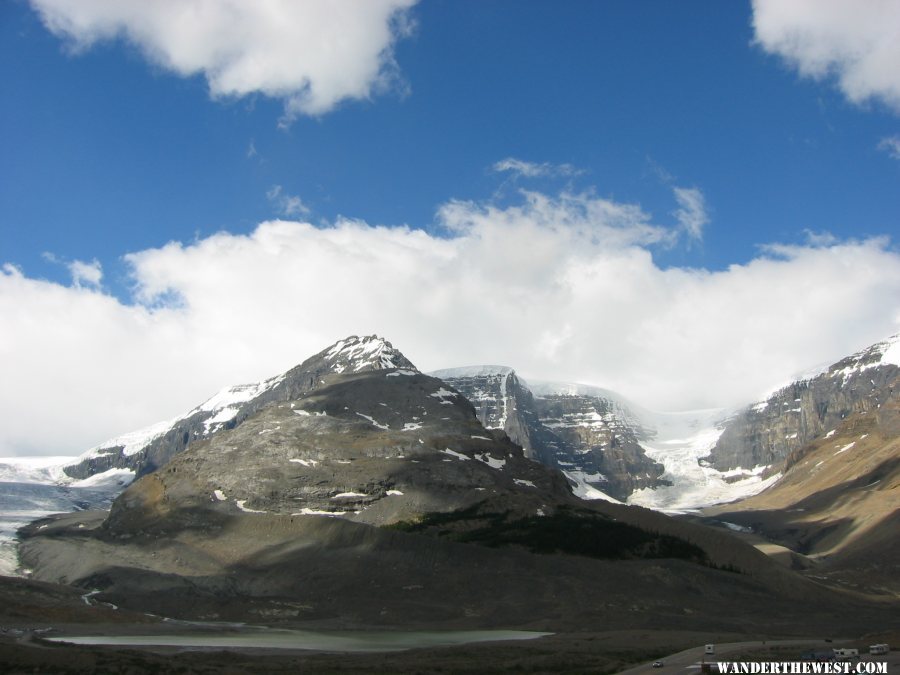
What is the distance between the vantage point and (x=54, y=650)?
91875 millimetres

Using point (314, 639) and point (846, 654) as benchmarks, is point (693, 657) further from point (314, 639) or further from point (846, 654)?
point (314, 639)

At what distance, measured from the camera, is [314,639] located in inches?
5546

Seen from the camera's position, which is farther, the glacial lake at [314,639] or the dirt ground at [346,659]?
the glacial lake at [314,639]

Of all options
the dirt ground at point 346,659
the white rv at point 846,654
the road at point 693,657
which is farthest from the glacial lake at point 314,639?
the white rv at point 846,654

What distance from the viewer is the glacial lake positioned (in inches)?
4936

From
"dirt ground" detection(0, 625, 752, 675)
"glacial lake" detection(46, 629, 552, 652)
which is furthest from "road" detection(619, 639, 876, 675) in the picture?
"glacial lake" detection(46, 629, 552, 652)

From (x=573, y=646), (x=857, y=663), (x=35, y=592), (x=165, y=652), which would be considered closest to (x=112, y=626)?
(x=35, y=592)

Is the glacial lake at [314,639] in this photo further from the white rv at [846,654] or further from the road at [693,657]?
the white rv at [846,654]

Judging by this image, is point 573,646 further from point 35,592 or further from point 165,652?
point 35,592

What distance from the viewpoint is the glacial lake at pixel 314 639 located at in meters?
125

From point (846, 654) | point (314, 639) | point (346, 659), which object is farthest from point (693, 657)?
point (314, 639)

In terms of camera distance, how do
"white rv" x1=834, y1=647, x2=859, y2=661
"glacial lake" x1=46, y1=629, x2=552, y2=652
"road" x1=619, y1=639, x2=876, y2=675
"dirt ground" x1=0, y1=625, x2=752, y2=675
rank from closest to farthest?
1. "dirt ground" x1=0, y1=625, x2=752, y2=675
2. "white rv" x1=834, y1=647, x2=859, y2=661
3. "road" x1=619, y1=639, x2=876, y2=675
4. "glacial lake" x1=46, y1=629, x2=552, y2=652

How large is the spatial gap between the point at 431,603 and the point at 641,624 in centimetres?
4123

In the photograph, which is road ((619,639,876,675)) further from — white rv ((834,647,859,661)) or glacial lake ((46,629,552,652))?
glacial lake ((46,629,552,652))
